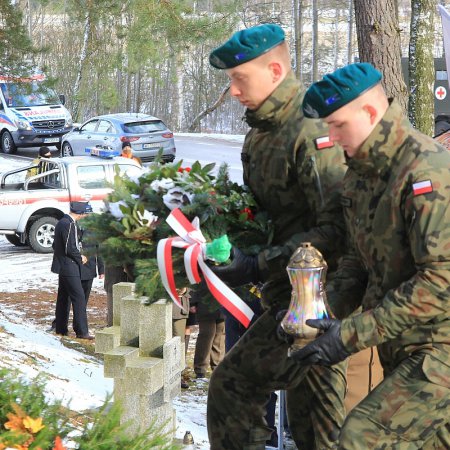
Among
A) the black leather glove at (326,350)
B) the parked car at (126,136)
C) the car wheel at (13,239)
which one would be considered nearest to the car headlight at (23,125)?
the parked car at (126,136)

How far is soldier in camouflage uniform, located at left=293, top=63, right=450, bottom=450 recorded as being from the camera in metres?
3.23

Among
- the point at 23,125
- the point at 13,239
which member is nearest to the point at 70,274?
the point at 13,239

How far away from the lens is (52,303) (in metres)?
14.8

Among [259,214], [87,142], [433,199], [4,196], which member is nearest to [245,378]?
Answer: [259,214]

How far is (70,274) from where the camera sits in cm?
1263

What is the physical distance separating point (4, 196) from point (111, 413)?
1532 cm

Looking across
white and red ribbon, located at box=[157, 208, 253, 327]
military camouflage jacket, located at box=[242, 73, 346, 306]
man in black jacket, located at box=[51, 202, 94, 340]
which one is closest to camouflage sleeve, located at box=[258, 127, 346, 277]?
military camouflage jacket, located at box=[242, 73, 346, 306]

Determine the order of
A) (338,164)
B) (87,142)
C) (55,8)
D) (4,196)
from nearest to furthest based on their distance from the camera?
(338,164) < (55,8) < (4,196) < (87,142)

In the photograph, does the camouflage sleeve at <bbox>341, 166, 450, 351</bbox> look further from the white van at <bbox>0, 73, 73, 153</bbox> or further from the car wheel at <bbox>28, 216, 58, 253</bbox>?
the white van at <bbox>0, 73, 73, 153</bbox>

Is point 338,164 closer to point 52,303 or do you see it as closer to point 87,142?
point 52,303

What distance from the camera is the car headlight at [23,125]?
1228 inches

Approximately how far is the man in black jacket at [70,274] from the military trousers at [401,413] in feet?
30.8

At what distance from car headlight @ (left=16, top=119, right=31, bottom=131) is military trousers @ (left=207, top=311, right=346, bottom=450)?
→ 91.2ft

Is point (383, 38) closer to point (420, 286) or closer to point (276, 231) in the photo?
point (276, 231)
